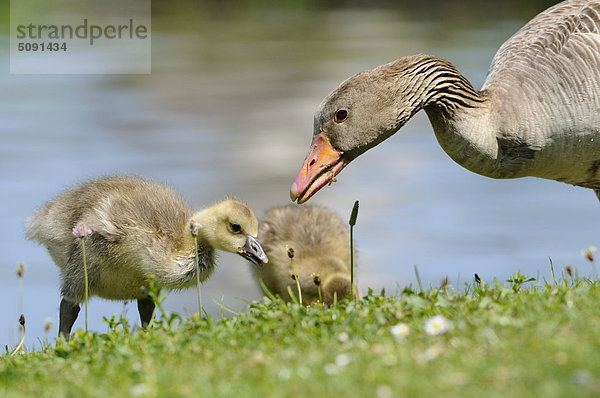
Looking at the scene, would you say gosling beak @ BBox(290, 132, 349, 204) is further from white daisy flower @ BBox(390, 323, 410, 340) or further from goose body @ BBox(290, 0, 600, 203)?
white daisy flower @ BBox(390, 323, 410, 340)

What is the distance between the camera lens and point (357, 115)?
6.49 m

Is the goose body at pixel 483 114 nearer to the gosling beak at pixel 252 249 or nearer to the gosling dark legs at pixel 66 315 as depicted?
the gosling beak at pixel 252 249

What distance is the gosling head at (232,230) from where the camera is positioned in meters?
7.25

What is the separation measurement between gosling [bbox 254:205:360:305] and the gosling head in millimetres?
1279

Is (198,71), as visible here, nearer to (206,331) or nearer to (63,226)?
(63,226)

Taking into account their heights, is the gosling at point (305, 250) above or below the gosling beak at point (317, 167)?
below

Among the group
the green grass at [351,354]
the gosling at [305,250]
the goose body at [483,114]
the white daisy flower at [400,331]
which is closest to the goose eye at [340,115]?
the goose body at [483,114]

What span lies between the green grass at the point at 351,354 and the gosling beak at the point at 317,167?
96cm

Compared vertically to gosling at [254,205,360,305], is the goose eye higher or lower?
higher

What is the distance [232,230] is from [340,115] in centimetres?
131

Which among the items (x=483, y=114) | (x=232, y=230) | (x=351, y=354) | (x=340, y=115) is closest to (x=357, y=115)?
(x=340, y=115)

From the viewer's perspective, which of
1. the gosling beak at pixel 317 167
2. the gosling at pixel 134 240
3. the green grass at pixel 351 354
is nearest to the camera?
the green grass at pixel 351 354

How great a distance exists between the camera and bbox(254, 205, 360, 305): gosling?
879 cm

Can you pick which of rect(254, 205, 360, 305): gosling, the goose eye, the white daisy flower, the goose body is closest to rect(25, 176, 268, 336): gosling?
the goose body
